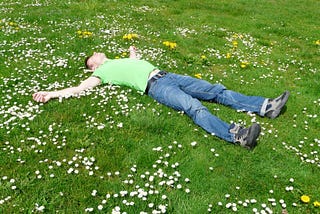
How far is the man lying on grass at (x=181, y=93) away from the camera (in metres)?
8.22

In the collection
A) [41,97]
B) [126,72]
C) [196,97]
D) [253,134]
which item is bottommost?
[41,97]

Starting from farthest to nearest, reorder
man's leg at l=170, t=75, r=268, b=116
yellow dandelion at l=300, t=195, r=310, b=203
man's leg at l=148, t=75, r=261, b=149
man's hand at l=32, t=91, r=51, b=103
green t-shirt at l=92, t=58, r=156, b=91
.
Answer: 1. green t-shirt at l=92, t=58, r=156, b=91
2. man's leg at l=170, t=75, r=268, b=116
3. man's hand at l=32, t=91, r=51, b=103
4. man's leg at l=148, t=75, r=261, b=149
5. yellow dandelion at l=300, t=195, r=310, b=203

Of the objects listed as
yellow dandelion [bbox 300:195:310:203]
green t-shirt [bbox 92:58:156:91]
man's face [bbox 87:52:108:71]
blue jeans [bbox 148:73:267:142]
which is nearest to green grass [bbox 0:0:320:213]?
yellow dandelion [bbox 300:195:310:203]

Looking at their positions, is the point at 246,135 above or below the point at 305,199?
above

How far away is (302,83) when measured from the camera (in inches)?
448

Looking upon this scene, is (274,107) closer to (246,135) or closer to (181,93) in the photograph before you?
(246,135)

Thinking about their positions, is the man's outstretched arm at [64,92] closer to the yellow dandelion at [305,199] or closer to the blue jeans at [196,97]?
the blue jeans at [196,97]

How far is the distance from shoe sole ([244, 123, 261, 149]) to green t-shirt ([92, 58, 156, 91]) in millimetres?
3317

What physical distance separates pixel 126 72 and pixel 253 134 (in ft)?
13.5

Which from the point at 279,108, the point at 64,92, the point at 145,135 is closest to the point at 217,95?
the point at 279,108

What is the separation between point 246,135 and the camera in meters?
7.46

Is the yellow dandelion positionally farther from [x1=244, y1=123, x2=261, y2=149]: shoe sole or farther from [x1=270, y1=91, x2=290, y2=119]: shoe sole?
[x1=270, y1=91, x2=290, y2=119]: shoe sole

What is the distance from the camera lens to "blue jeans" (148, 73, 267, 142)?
8281 millimetres

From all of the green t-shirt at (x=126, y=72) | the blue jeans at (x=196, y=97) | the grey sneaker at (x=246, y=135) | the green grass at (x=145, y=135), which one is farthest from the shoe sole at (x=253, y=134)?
the green t-shirt at (x=126, y=72)
